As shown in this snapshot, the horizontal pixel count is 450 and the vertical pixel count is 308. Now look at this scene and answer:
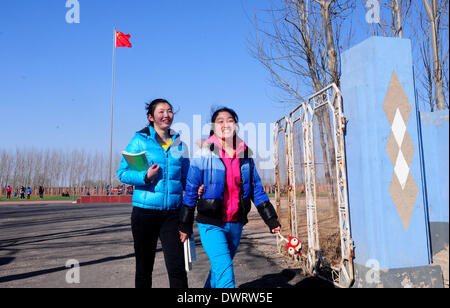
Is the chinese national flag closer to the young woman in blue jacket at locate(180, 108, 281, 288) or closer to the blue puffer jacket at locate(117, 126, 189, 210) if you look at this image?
the blue puffer jacket at locate(117, 126, 189, 210)

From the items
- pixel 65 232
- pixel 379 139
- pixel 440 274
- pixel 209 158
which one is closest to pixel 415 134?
pixel 379 139

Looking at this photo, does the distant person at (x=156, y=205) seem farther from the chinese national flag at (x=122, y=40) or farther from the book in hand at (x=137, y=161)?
the chinese national flag at (x=122, y=40)

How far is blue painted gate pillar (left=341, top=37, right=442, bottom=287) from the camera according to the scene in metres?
3.44

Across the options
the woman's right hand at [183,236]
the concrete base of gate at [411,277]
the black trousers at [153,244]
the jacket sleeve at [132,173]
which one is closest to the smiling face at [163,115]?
the jacket sleeve at [132,173]

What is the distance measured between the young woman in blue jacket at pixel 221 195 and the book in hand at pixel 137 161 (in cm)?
45

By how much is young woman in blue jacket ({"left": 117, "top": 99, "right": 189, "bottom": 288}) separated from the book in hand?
5cm

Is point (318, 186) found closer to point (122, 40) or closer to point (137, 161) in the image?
point (137, 161)

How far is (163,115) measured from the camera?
A: 3.54 metres

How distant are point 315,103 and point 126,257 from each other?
14.2 ft

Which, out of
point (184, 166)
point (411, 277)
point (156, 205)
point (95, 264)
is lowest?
point (95, 264)

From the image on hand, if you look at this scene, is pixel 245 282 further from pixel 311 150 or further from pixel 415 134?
pixel 415 134

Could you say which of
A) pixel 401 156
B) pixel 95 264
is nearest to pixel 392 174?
pixel 401 156

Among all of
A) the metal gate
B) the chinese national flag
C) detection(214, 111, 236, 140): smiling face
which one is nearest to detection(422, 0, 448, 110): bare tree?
the metal gate

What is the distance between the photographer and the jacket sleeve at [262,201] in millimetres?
3373
